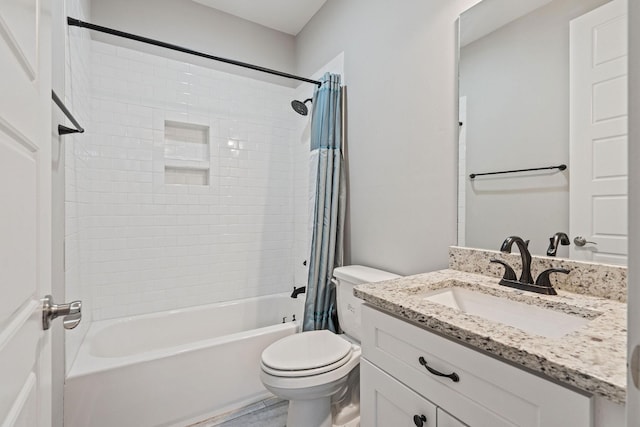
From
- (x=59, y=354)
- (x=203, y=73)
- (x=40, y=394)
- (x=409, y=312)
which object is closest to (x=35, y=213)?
(x=40, y=394)

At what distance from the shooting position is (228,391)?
176 centimetres

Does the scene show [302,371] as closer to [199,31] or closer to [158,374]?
[158,374]

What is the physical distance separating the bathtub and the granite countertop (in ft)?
3.65

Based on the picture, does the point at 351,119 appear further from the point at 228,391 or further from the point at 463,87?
the point at 228,391

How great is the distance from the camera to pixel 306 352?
1525 millimetres

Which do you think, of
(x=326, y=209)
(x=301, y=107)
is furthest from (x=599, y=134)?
(x=301, y=107)


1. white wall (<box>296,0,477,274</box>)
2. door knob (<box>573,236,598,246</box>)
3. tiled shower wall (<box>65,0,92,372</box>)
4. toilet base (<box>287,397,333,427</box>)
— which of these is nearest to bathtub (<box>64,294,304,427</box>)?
tiled shower wall (<box>65,0,92,372</box>)

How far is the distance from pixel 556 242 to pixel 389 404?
81 centimetres

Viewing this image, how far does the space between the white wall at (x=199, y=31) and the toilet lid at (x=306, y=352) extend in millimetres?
2167

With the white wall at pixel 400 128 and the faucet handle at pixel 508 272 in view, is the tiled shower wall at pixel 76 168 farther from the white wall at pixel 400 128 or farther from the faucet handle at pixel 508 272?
the faucet handle at pixel 508 272

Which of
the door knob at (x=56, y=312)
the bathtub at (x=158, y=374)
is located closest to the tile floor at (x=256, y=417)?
the bathtub at (x=158, y=374)

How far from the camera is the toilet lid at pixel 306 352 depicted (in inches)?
55.2

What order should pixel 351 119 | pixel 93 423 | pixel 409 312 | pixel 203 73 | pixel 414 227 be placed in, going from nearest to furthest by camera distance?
1. pixel 409 312
2. pixel 93 423
3. pixel 414 227
4. pixel 351 119
5. pixel 203 73

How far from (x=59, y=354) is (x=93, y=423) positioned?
439 millimetres
